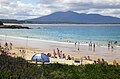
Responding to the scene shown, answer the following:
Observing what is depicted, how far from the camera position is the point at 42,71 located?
793 cm

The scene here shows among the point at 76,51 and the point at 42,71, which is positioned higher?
the point at 42,71

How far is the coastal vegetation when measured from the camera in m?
5.49

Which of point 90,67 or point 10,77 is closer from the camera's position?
point 10,77

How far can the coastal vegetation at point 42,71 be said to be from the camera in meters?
5.49

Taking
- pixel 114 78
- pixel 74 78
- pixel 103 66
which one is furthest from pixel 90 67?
pixel 74 78

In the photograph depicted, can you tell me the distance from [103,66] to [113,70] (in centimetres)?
80

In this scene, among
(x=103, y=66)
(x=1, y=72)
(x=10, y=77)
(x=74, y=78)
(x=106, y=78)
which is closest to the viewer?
(x=10, y=77)

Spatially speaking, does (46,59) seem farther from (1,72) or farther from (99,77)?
(1,72)

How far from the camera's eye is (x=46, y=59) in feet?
70.5

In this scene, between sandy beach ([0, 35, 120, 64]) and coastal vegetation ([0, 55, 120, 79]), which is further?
sandy beach ([0, 35, 120, 64])

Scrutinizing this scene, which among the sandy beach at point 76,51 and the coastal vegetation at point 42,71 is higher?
the coastal vegetation at point 42,71

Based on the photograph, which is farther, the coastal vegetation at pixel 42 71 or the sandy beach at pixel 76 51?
the sandy beach at pixel 76 51

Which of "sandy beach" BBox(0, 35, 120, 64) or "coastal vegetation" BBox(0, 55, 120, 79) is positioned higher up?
"coastal vegetation" BBox(0, 55, 120, 79)

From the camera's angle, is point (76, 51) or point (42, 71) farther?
point (76, 51)
